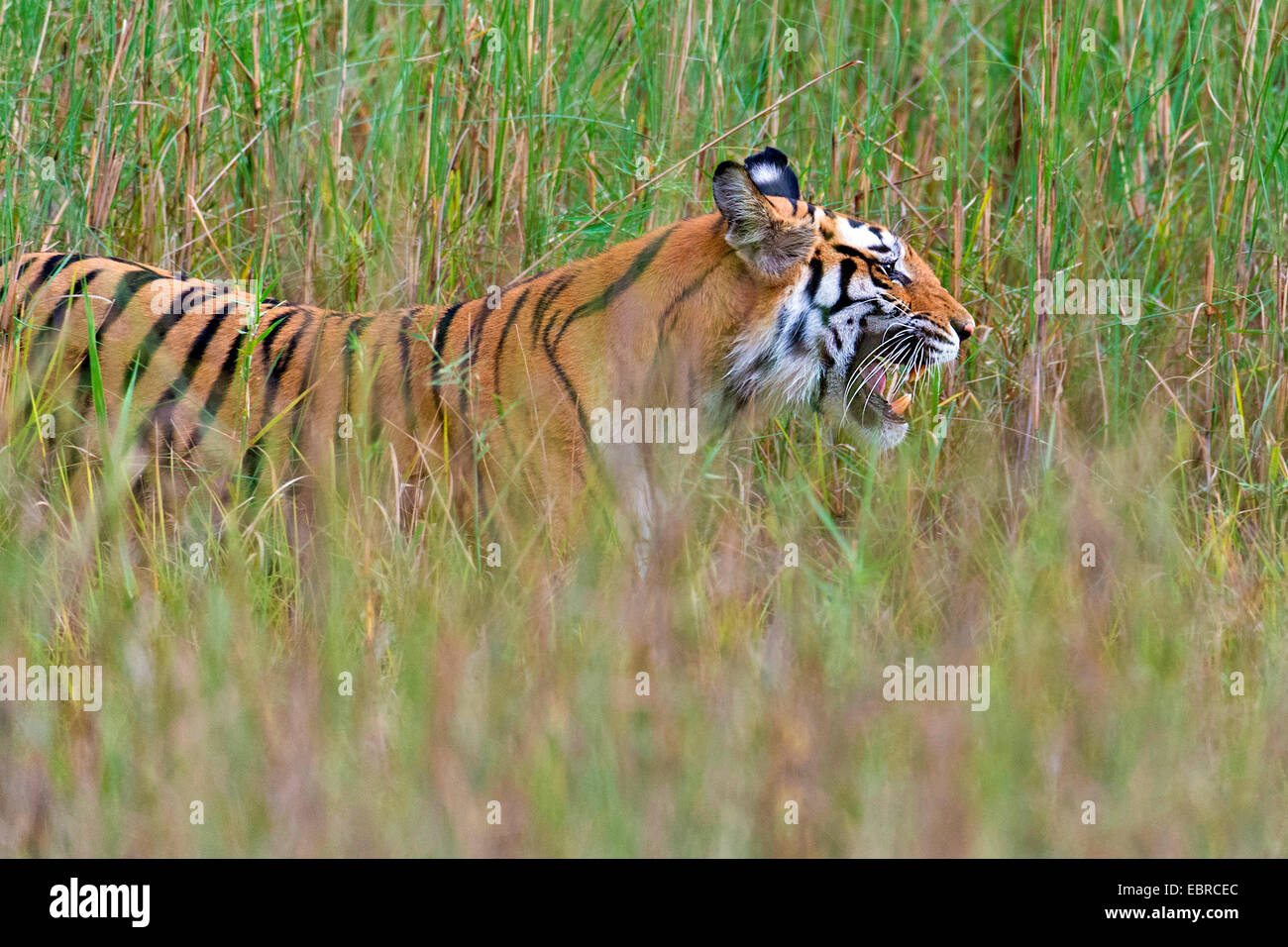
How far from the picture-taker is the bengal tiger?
3.49 m

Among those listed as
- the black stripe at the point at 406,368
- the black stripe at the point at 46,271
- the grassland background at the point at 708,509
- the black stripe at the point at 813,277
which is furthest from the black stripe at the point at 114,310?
the black stripe at the point at 813,277

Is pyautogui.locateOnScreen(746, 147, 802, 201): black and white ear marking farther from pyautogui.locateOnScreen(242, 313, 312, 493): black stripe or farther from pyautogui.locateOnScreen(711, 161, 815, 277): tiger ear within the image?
pyautogui.locateOnScreen(242, 313, 312, 493): black stripe

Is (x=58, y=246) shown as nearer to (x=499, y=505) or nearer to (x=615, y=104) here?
(x=615, y=104)

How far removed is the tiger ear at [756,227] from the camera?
3492mm

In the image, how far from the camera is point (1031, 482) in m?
3.66

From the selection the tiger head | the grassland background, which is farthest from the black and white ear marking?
the grassland background

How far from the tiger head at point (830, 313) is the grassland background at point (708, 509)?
239mm

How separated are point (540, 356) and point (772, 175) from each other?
75 centimetres

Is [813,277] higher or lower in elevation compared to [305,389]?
Result: higher

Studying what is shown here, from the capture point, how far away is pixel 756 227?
354cm

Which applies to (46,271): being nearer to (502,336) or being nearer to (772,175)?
(502,336)

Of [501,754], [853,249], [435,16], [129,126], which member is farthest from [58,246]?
[501,754]

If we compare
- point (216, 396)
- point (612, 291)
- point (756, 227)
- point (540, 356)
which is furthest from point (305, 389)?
point (756, 227)
